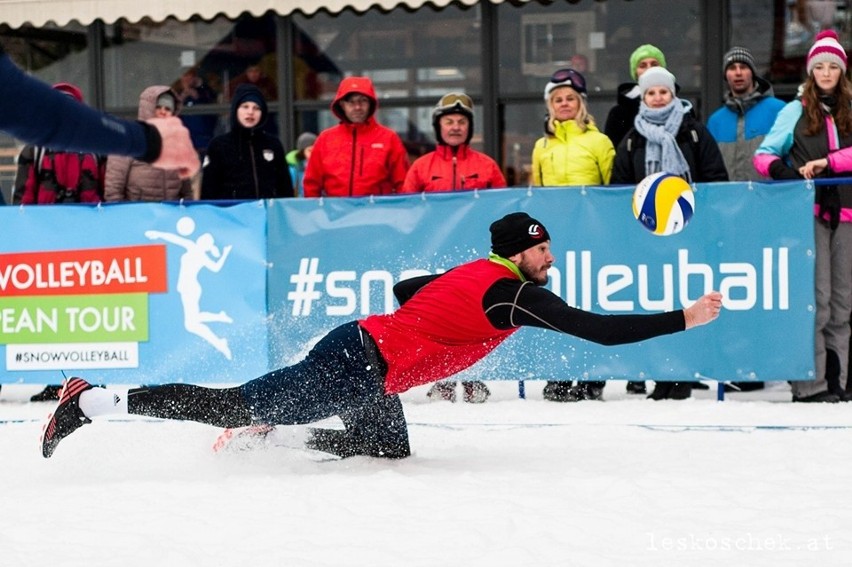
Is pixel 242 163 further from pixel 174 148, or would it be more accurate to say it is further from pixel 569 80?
pixel 174 148

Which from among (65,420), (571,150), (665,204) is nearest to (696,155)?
(571,150)

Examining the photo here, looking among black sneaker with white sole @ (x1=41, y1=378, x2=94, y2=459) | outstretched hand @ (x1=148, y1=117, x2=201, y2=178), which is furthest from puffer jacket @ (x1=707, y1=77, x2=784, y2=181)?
outstretched hand @ (x1=148, y1=117, x2=201, y2=178)

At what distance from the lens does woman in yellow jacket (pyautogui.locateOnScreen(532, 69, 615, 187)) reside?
8.54 metres

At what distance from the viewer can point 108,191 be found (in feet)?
30.0

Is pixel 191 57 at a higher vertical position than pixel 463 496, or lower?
higher

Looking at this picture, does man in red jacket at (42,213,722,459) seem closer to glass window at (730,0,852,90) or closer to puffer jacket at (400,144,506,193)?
puffer jacket at (400,144,506,193)

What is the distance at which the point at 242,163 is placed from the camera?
908 cm

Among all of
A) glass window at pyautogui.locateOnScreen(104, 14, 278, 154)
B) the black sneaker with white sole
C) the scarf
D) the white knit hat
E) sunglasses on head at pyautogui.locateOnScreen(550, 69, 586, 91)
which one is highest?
glass window at pyautogui.locateOnScreen(104, 14, 278, 154)

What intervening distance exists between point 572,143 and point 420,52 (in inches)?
149

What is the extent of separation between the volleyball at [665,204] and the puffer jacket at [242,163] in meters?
2.96

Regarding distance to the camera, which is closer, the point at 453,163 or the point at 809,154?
the point at 809,154

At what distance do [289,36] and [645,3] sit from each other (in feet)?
10.4

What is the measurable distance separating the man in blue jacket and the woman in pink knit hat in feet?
1.14

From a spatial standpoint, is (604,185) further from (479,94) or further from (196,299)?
(479,94)
